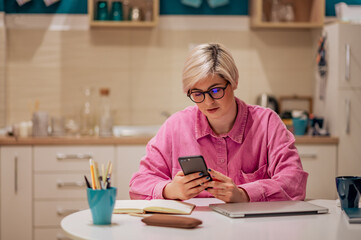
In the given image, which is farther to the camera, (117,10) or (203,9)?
(203,9)

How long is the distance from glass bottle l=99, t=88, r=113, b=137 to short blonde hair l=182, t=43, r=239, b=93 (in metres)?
2.16

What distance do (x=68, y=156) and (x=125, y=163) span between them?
0.41 m

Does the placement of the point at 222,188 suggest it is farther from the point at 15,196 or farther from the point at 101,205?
the point at 15,196

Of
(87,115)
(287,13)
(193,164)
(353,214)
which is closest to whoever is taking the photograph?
(353,214)

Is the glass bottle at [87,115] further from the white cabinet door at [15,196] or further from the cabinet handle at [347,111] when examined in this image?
the cabinet handle at [347,111]

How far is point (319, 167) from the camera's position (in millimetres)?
4191

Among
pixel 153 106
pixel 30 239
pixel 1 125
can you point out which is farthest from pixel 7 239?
pixel 153 106

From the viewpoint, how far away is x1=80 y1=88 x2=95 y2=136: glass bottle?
4.43 meters

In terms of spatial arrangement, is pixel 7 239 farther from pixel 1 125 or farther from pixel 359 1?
pixel 359 1

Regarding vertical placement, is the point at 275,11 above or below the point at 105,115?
above

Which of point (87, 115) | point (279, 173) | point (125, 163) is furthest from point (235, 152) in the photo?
point (87, 115)

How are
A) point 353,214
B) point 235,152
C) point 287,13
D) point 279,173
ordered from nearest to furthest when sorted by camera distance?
point 353,214
point 279,173
point 235,152
point 287,13

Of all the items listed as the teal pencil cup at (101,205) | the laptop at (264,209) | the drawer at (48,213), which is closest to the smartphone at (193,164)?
the laptop at (264,209)

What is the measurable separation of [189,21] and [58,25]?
1082 mm
